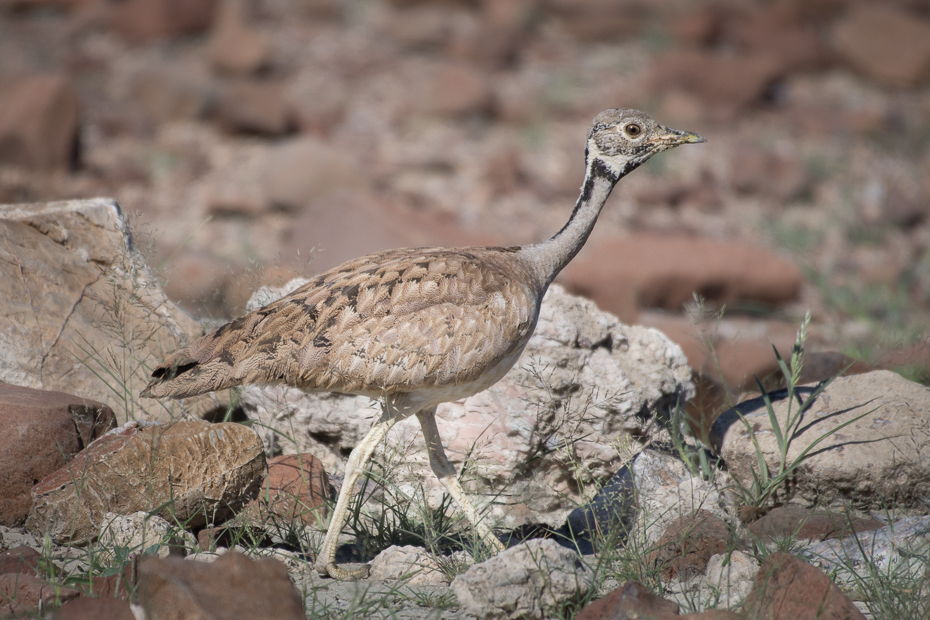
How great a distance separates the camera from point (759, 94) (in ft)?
43.1

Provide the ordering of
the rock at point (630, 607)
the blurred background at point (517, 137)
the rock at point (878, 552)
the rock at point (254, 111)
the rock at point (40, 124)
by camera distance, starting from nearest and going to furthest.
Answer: the rock at point (630, 607) < the rock at point (878, 552) < the blurred background at point (517, 137) < the rock at point (40, 124) < the rock at point (254, 111)

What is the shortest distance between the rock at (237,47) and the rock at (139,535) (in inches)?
420

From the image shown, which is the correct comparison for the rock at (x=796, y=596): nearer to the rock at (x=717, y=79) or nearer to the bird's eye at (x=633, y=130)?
the bird's eye at (x=633, y=130)

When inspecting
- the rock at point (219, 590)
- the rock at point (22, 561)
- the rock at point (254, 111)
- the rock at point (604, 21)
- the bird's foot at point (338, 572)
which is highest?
the rock at point (604, 21)

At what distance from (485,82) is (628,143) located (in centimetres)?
875

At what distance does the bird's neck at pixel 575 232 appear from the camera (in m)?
4.23

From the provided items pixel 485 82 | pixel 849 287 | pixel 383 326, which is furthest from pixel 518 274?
pixel 485 82

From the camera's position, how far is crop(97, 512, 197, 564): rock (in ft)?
10.9

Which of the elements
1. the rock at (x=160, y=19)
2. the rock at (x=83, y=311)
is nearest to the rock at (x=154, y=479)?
the rock at (x=83, y=311)

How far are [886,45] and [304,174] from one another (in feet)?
34.0

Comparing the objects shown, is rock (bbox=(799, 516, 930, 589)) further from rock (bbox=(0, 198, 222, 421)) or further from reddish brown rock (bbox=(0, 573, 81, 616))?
rock (bbox=(0, 198, 222, 421))

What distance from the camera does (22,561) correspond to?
10.0ft

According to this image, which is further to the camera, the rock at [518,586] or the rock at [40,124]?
the rock at [40,124]

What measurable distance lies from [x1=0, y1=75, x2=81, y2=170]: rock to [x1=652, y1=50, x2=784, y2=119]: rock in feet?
28.0
